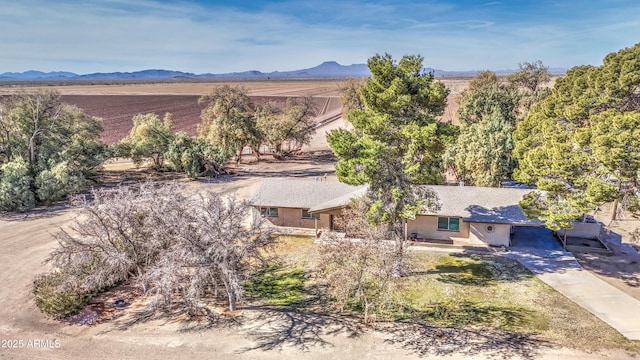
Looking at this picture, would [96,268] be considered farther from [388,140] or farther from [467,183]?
[467,183]

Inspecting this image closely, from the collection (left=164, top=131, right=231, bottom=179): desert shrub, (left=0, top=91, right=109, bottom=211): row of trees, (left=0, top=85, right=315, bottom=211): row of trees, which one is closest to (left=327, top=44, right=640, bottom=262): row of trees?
(left=164, top=131, right=231, bottom=179): desert shrub

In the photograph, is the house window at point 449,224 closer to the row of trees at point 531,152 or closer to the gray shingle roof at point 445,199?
the gray shingle roof at point 445,199

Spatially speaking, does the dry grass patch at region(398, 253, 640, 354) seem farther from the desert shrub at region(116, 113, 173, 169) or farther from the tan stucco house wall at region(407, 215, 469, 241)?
the desert shrub at region(116, 113, 173, 169)

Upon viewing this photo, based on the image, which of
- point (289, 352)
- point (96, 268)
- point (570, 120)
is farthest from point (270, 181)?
point (570, 120)

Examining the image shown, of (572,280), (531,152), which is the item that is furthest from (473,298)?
(531,152)

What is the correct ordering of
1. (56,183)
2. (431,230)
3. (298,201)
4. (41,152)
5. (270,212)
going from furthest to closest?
(41,152)
(56,183)
(270,212)
(298,201)
(431,230)

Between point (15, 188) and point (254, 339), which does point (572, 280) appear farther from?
point (15, 188)
